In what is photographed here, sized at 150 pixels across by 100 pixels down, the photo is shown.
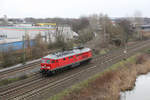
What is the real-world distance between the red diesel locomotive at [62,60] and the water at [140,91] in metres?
8.54

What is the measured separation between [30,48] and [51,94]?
18.3 meters

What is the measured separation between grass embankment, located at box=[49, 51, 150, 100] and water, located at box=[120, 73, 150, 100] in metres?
0.75

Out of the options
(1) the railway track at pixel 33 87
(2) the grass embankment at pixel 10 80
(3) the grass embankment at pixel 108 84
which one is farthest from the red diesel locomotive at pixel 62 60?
(3) the grass embankment at pixel 108 84

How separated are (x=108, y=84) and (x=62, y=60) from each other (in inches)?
277

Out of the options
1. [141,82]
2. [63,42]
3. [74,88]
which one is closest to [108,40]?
[63,42]

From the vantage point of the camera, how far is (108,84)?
2058 centimetres

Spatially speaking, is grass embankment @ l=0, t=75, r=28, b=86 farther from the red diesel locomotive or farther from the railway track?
the red diesel locomotive

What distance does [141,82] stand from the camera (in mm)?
25578

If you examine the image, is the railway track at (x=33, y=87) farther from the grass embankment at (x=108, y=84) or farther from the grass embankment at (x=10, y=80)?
the grass embankment at (x=108, y=84)

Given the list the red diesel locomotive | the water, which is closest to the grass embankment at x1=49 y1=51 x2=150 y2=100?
the water

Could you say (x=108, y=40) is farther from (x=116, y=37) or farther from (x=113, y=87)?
(x=113, y=87)

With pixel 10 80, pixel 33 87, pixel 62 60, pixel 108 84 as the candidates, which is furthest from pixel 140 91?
pixel 10 80

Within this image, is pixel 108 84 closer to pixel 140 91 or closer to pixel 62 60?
pixel 140 91

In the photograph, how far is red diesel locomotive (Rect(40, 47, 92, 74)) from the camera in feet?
68.4
